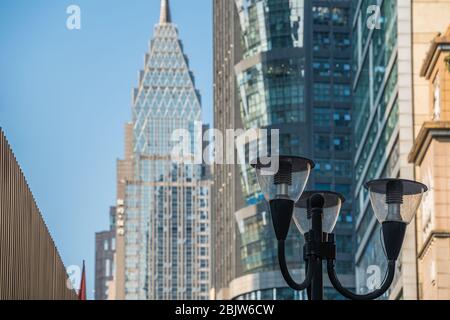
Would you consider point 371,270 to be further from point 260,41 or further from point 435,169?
point 260,41

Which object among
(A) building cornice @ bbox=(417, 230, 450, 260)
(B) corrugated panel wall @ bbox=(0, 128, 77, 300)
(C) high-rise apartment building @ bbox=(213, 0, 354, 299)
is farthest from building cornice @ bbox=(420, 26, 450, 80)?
(C) high-rise apartment building @ bbox=(213, 0, 354, 299)

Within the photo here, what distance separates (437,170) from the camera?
62.3 meters

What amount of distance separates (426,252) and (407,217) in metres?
46.7

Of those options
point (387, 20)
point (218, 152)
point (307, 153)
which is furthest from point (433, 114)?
point (218, 152)

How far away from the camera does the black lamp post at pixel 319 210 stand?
760 inches

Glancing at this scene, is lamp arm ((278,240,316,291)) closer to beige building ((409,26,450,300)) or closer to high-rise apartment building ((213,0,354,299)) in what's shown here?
beige building ((409,26,450,300))

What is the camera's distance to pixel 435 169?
6238 cm

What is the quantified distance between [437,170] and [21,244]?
39126mm

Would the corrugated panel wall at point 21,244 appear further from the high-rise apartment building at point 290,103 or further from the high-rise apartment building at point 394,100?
the high-rise apartment building at point 290,103

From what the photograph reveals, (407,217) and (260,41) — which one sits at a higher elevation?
(260,41)

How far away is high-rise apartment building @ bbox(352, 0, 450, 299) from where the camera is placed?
75.1 meters

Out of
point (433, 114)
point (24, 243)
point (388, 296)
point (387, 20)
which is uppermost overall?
point (387, 20)

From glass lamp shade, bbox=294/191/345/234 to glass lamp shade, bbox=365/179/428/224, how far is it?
1.88ft

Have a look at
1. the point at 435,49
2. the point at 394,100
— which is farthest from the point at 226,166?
the point at 435,49
